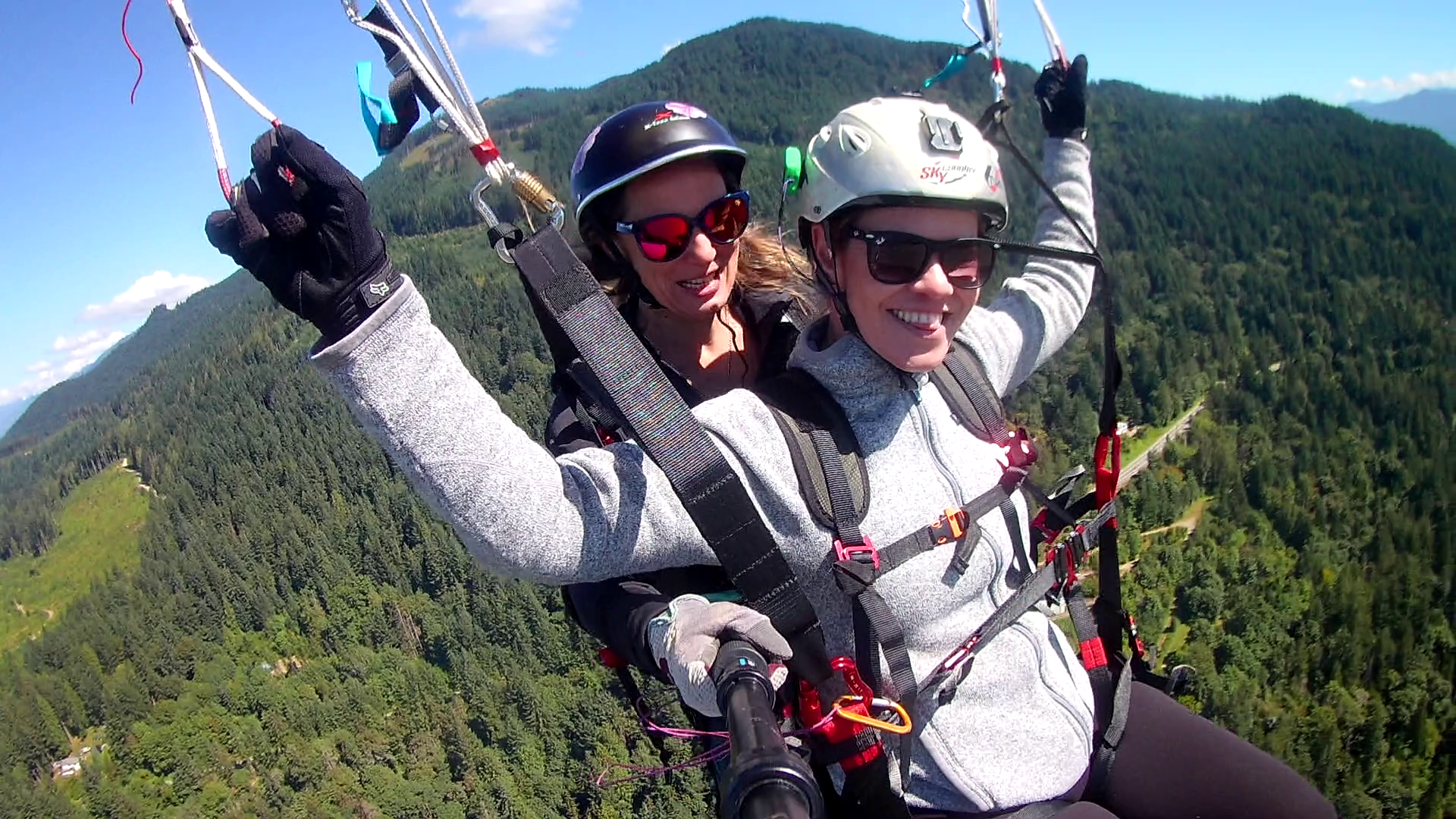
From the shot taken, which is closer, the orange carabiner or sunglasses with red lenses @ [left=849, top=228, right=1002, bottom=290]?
the orange carabiner

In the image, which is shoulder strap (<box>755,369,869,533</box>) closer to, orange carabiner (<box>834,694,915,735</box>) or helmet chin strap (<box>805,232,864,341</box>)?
helmet chin strap (<box>805,232,864,341</box>)

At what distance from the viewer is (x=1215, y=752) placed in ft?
9.67

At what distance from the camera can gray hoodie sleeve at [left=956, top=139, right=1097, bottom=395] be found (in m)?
3.26

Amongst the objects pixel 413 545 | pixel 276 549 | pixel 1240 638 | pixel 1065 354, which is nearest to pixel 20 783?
pixel 276 549

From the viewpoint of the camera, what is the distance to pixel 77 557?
107438 millimetres

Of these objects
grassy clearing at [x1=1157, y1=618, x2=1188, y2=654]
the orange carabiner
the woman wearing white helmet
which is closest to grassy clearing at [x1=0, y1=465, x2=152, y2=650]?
grassy clearing at [x1=1157, y1=618, x2=1188, y2=654]

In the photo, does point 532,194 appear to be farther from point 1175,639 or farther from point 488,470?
point 1175,639

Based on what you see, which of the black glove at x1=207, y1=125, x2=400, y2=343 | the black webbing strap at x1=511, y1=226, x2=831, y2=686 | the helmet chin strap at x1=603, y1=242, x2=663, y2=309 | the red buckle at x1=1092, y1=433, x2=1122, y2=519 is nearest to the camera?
the black glove at x1=207, y1=125, x2=400, y2=343

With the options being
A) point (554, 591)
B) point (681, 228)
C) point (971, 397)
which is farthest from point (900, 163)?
point (554, 591)

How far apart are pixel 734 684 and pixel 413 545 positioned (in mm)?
90406

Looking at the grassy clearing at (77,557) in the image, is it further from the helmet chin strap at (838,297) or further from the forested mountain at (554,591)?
the helmet chin strap at (838,297)

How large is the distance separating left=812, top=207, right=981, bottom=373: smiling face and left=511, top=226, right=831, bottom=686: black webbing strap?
0.75 metres

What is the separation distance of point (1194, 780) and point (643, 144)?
311 centimetres

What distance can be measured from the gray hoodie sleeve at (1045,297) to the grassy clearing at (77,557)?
4601 inches
